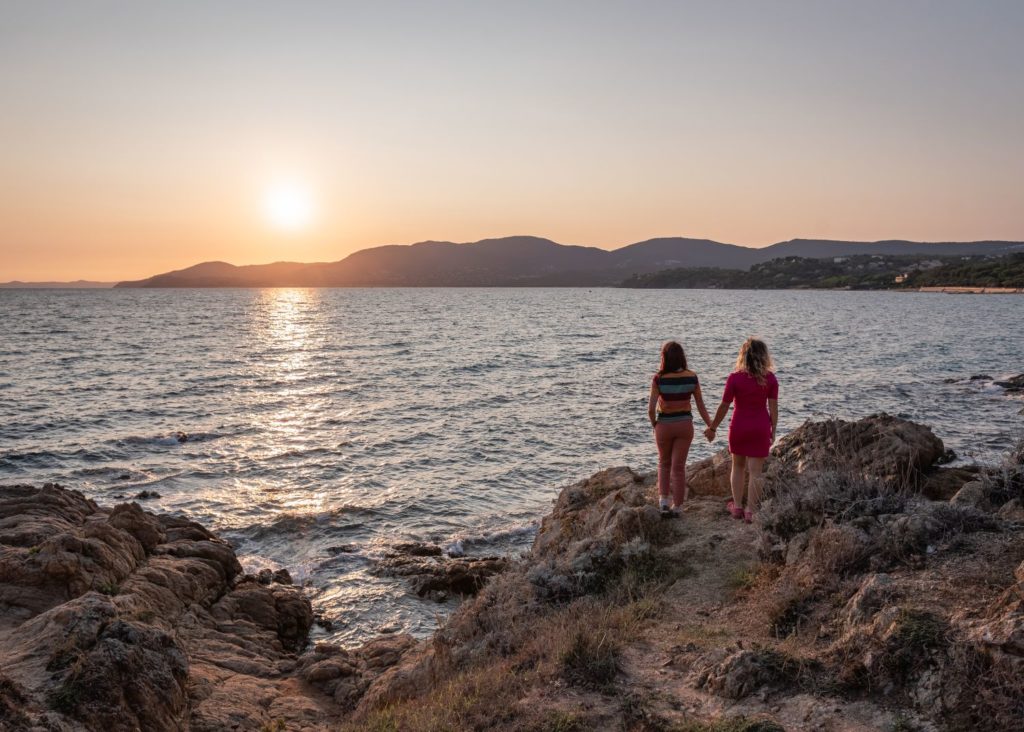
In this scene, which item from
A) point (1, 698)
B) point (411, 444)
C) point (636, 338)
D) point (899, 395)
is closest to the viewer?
point (1, 698)

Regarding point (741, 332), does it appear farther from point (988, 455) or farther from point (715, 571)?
point (715, 571)

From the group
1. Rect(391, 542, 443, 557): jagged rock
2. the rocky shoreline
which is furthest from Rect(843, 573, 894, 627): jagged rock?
Rect(391, 542, 443, 557): jagged rock

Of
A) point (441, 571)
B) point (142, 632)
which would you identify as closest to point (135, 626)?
point (142, 632)

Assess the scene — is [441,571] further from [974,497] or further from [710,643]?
[974,497]

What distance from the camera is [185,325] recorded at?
75.6 meters

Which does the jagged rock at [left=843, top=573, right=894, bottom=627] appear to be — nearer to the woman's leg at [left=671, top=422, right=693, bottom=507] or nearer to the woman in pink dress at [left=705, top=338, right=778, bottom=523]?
the woman in pink dress at [left=705, top=338, right=778, bottom=523]

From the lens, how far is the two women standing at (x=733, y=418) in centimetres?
862

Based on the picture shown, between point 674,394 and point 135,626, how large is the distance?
6.91 meters

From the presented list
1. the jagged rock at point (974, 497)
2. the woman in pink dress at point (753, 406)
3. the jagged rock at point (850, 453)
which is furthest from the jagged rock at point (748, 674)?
the jagged rock at point (850, 453)

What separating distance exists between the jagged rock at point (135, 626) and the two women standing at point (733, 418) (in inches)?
213

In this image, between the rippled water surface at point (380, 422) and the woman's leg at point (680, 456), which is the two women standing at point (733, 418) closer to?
the woman's leg at point (680, 456)

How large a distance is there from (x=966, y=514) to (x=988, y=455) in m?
14.0

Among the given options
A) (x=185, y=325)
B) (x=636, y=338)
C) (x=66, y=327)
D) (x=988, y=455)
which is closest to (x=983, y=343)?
(x=636, y=338)

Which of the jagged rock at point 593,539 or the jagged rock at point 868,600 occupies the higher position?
the jagged rock at point 868,600
